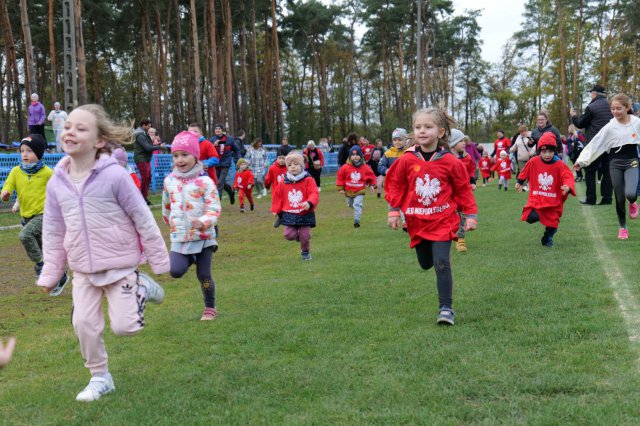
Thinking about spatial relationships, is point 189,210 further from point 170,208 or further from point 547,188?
point 547,188

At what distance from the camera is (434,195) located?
5.91 m

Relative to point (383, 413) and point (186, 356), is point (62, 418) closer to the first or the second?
point (186, 356)

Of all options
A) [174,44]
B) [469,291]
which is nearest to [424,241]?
[469,291]

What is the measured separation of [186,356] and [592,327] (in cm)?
306

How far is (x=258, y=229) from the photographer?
14086mm

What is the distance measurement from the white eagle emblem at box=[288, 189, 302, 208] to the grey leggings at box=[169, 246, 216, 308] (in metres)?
3.64

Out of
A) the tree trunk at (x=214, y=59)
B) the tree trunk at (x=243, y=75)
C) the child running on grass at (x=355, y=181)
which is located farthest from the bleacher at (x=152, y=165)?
the tree trunk at (x=243, y=75)

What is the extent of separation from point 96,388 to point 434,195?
3091mm

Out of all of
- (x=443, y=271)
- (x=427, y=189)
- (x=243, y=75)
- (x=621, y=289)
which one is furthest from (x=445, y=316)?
(x=243, y=75)

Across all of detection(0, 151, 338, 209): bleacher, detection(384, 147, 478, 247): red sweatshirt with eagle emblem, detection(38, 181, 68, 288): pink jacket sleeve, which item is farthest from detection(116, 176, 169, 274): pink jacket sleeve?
detection(0, 151, 338, 209): bleacher

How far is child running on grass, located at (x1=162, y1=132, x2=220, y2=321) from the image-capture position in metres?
6.19

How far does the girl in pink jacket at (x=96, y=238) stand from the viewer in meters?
4.25

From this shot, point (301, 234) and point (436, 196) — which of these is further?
point (301, 234)

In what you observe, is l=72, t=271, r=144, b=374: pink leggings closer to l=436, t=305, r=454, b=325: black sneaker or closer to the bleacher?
l=436, t=305, r=454, b=325: black sneaker
